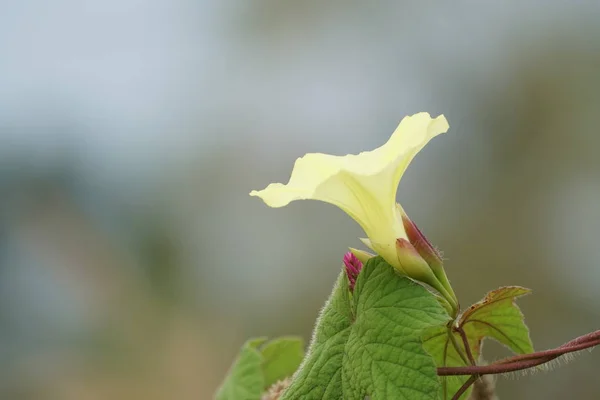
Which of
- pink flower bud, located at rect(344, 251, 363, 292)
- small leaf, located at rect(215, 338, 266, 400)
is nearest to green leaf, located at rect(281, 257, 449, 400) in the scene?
pink flower bud, located at rect(344, 251, 363, 292)

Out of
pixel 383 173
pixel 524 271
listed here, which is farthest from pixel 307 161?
pixel 524 271

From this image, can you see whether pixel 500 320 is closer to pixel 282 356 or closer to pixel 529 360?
pixel 529 360

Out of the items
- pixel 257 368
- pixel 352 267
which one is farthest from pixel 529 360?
pixel 257 368

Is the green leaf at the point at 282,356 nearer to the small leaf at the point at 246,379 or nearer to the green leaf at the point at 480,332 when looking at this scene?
the small leaf at the point at 246,379

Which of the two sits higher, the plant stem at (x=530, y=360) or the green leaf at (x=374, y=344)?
the green leaf at (x=374, y=344)

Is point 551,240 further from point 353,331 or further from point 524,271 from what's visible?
point 353,331

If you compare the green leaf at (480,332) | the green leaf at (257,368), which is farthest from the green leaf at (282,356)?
the green leaf at (480,332)

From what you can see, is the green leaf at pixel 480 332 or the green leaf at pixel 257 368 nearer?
the green leaf at pixel 480 332

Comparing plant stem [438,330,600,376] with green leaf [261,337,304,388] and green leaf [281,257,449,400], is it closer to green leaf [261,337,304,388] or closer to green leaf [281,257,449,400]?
green leaf [281,257,449,400]
